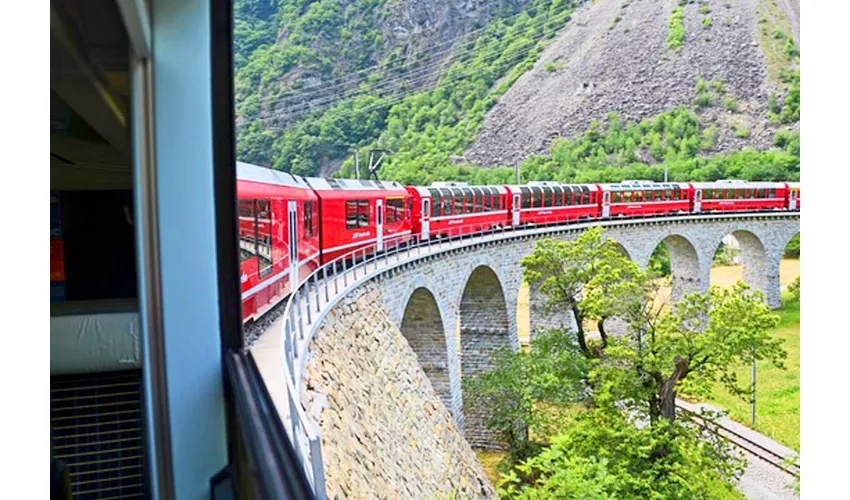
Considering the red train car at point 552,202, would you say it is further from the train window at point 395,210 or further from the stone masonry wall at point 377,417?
the stone masonry wall at point 377,417

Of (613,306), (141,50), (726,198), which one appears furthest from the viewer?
(726,198)

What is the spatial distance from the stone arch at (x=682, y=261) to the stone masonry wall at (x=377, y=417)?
8.45 metres

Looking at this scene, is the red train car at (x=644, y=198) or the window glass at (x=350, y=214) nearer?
the window glass at (x=350, y=214)

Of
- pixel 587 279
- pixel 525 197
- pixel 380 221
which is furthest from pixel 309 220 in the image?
pixel 525 197

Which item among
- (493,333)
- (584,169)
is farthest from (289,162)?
(584,169)

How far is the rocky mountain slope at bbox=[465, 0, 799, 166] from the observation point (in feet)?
60.0

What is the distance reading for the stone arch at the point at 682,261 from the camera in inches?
614

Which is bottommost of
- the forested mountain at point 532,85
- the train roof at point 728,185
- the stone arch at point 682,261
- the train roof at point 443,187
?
the stone arch at point 682,261

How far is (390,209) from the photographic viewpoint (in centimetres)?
976

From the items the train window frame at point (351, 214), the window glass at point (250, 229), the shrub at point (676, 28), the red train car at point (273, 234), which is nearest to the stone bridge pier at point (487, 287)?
the train window frame at point (351, 214)
